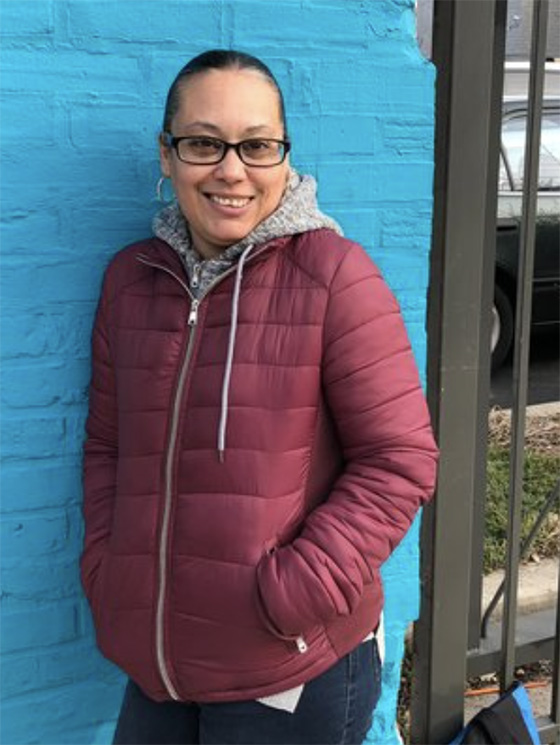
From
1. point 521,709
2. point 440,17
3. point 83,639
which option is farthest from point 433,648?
point 440,17

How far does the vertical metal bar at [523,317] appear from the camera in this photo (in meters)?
2.17

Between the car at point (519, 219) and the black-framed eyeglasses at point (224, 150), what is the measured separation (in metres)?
2.83

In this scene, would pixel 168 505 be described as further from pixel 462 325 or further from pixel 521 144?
pixel 521 144

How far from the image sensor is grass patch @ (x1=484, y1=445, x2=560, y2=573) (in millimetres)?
3658

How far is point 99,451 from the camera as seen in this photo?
1.89m

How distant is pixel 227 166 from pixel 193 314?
0.26 meters

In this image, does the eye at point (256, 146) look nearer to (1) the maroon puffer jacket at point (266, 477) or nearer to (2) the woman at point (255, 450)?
(2) the woman at point (255, 450)

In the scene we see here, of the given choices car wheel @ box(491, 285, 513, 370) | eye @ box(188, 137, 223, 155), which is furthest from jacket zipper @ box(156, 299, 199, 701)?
car wheel @ box(491, 285, 513, 370)

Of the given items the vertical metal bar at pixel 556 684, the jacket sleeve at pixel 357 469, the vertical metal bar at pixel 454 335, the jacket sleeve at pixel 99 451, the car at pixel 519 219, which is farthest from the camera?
the car at pixel 519 219

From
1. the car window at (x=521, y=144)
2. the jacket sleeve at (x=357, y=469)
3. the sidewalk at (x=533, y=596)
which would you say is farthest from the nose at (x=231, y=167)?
the car window at (x=521, y=144)

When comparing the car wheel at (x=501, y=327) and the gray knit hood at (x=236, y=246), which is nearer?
the gray knit hood at (x=236, y=246)

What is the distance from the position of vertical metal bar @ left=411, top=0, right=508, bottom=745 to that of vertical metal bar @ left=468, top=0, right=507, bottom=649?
0.01 meters

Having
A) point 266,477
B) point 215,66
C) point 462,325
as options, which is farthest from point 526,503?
point 215,66

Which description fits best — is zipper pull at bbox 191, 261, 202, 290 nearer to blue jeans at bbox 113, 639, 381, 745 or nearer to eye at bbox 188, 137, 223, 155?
eye at bbox 188, 137, 223, 155
